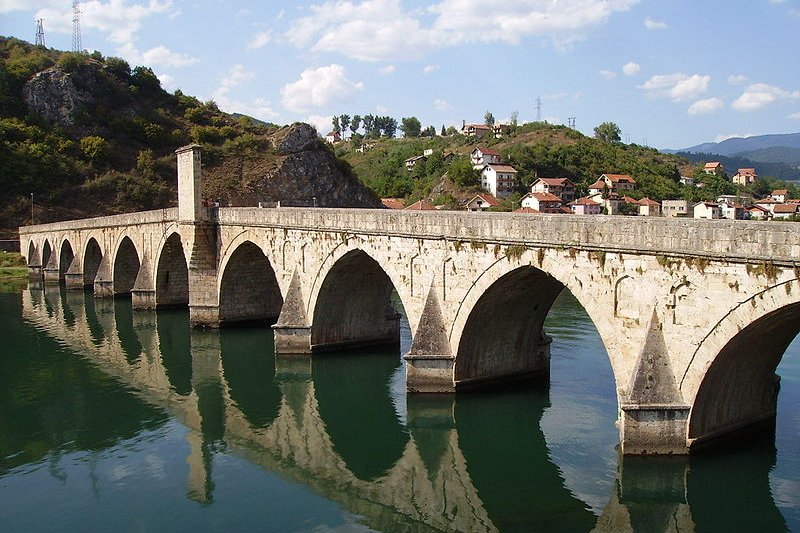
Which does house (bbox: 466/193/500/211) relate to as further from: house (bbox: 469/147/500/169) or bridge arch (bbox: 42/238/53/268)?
bridge arch (bbox: 42/238/53/268)

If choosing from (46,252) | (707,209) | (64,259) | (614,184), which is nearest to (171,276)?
(64,259)

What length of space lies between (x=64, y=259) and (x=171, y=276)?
16844mm

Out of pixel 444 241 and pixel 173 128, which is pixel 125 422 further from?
pixel 173 128

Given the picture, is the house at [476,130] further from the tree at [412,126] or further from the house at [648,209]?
the house at [648,209]

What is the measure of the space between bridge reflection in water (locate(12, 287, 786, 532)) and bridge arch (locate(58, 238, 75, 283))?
70.6 ft

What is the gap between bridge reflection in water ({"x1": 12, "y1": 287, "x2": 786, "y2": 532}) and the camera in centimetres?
1224

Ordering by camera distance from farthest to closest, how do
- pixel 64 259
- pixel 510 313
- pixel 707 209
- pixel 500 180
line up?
pixel 500 180
pixel 64 259
pixel 707 209
pixel 510 313

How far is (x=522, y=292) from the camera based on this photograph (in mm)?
16922

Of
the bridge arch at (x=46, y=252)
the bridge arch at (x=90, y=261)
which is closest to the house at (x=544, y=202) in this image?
the bridge arch at (x=90, y=261)

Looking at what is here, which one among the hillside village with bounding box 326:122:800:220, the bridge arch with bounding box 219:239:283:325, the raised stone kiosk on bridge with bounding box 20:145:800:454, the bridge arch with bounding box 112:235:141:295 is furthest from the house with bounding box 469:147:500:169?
the bridge arch with bounding box 219:239:283:325

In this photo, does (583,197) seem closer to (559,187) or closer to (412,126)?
(559,187)

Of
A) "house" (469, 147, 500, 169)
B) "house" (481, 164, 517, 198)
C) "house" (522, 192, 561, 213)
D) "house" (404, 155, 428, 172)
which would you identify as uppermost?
"house" (404, 155, 428, 172)

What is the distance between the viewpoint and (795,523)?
11.6m

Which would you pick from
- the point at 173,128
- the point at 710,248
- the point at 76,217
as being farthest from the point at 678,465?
the point at 173,128
